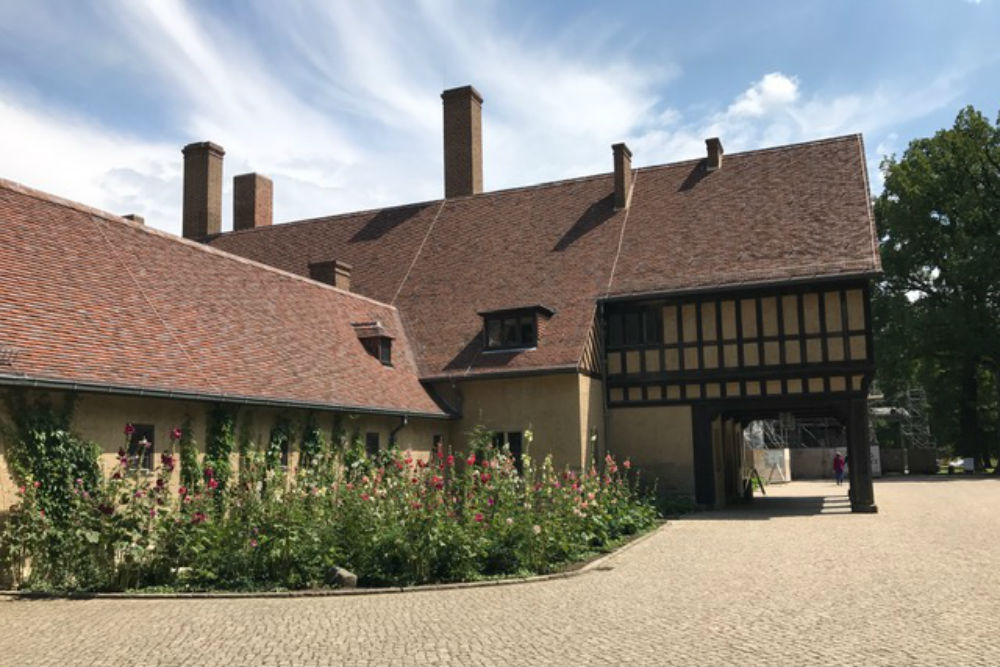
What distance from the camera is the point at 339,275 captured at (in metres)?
27.1

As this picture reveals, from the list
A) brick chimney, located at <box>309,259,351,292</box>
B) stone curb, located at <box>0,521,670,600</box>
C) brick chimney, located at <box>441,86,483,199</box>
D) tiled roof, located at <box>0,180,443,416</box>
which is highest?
brick chimney, located at <box>441,86,483,199</box>

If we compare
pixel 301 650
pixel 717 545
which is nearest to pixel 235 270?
pixel 717 545

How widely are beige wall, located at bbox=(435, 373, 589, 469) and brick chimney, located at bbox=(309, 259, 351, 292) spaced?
4654mm

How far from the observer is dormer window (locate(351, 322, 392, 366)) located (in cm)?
2347

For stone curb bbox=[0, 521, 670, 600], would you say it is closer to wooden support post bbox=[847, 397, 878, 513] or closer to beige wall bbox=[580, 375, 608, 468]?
beige wall bbox=[580, 375, 608, 468]

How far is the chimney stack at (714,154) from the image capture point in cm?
2864

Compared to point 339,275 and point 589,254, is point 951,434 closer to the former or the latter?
point 589,254

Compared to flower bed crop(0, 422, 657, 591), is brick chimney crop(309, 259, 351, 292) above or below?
above

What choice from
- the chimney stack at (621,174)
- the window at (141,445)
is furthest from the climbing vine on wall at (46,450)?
the chimney stack at (621,174)

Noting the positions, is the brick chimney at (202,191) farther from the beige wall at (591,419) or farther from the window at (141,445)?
the window at (141,445)

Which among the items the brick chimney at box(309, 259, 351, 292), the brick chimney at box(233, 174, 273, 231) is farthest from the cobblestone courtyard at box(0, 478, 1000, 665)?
the brick chimney at box(233, 174, 273, 231)

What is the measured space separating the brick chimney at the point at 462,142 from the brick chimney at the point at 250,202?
7.99 m

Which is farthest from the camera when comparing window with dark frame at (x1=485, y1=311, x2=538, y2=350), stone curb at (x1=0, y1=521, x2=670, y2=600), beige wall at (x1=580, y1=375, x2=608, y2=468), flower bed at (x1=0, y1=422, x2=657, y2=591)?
window with dark frame at (x1=485, y1=311, x2=538, y2=350)

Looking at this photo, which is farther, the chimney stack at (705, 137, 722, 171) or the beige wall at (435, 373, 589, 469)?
the chimney stack at (705, 137, 722, 171)
